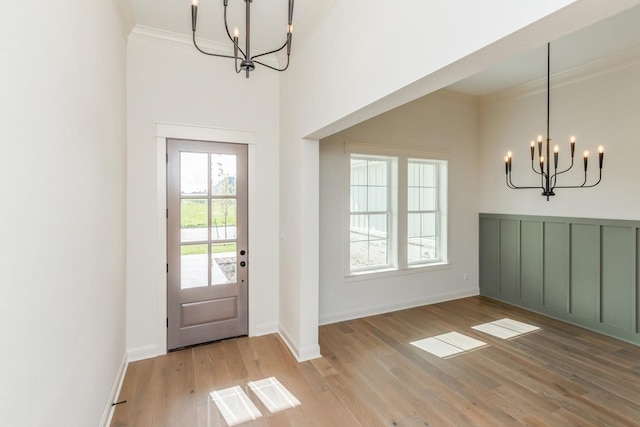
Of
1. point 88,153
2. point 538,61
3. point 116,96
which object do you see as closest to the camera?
point 88,153

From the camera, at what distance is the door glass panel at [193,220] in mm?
3289

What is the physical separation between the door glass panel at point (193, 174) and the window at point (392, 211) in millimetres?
1891

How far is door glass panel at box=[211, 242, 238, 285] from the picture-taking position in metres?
3.43

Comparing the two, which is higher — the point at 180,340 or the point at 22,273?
the point at 22,273

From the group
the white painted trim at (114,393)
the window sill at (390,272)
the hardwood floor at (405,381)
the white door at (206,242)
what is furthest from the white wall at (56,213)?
the window sill at (390,272)

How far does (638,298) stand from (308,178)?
3.98 metres

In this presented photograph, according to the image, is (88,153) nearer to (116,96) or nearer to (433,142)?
(116,96)

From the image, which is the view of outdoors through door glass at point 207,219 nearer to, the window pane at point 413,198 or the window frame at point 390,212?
the window frame at point 390,212

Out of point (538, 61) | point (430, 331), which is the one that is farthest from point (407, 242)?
point (538, 61)

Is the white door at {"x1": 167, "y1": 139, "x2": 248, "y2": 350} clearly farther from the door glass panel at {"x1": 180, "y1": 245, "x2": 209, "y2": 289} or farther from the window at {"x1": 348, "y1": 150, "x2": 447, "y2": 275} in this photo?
the window at {"x1": 348, "y1": 150, "x2": 447, "y2": 275}

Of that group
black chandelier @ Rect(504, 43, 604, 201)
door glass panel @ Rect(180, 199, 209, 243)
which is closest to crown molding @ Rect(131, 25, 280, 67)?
door glass panel @ Rect(180, 199, 209, 243)

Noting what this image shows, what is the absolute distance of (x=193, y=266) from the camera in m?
3.33

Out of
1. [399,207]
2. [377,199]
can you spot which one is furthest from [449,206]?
[377,199]

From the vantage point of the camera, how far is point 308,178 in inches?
123
